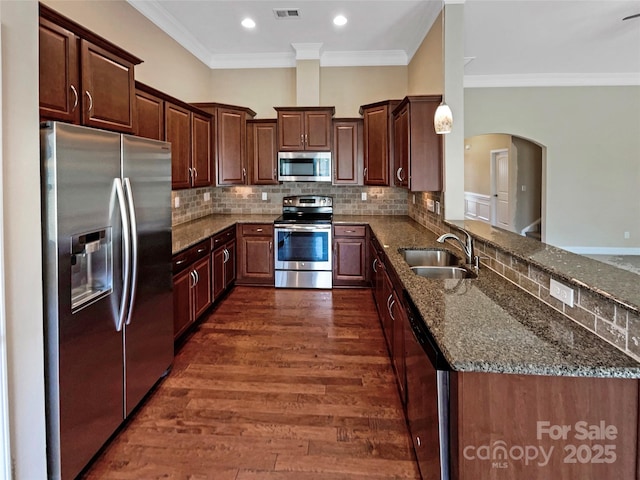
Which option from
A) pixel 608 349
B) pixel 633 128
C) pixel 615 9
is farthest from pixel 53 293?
pixel 633 128

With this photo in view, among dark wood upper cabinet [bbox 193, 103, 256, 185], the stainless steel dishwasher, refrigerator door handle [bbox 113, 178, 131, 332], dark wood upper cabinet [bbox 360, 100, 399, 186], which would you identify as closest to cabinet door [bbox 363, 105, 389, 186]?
dark wood upper cabinet [bbox 360, 100, 399, 186]

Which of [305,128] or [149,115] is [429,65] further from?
[149,115]

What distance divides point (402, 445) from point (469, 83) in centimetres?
657

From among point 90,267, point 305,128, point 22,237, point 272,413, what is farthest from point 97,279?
point 305,128

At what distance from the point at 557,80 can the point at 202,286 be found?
6.77m

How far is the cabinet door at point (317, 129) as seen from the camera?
5.41 meters

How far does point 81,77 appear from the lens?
7.34ft

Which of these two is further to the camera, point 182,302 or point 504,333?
point 182,302

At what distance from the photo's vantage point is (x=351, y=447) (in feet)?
7.25

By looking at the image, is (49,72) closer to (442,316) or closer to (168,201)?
(168,201)

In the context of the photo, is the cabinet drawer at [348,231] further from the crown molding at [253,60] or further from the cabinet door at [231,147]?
the crown molding at [253,60]

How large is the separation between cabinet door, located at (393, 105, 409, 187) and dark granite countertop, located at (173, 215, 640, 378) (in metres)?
1.97

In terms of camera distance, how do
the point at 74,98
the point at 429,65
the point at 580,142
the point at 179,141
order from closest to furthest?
the point at 74,98 < the point at 179,141 < the point at 429,65 < the point at 580,142

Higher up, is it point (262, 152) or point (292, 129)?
point (292, 129)
